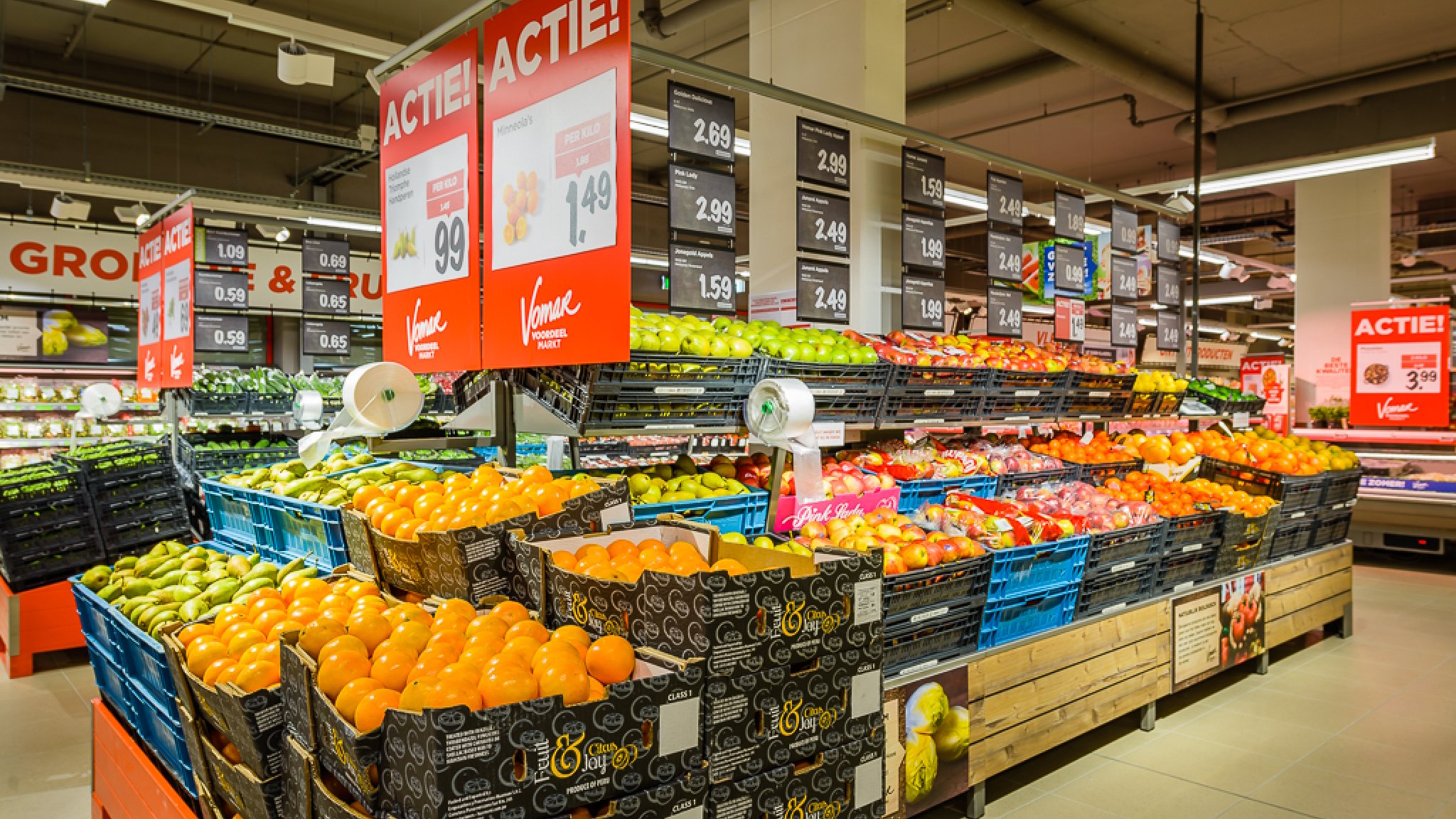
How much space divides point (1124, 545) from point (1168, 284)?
422 cm

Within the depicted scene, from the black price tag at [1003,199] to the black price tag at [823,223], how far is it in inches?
48.2

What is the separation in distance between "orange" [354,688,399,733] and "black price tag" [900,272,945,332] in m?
4.30

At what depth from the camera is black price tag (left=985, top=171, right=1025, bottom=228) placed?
5902 mm

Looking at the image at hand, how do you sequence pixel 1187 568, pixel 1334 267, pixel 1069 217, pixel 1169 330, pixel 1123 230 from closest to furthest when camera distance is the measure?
pixel 1187 568
pixel 1069 217
pixel 1123 230
pixel 1169 330
pixel 1334 267

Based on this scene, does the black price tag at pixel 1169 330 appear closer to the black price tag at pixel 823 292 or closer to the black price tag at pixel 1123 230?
the black price tag at pixel 1123 230

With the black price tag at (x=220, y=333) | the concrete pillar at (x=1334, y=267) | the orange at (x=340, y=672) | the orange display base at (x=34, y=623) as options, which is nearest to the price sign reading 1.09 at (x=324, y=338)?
the black price tag at (x=220, y=333)

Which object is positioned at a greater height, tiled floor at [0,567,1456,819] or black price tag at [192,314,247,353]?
black price tag at [192,314,247,353]

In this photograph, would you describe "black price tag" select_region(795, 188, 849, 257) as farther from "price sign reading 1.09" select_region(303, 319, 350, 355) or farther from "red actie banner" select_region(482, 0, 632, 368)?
"price sign reading 1.09" select_region(303, 319, 350, 355)

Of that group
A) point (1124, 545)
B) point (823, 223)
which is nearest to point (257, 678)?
point (1124, 545)

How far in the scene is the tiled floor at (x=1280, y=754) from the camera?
11.7 feet

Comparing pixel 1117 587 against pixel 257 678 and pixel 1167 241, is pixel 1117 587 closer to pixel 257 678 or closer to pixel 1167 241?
pixel 257 678

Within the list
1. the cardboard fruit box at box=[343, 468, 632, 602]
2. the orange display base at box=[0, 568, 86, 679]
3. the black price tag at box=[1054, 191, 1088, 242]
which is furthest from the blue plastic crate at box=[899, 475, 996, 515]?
the orange display base at box=[0, 568, 86, 679]

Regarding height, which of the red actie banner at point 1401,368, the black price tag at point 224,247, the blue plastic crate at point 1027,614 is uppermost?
the black price tag at point 224,247

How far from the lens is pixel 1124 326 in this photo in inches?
279
